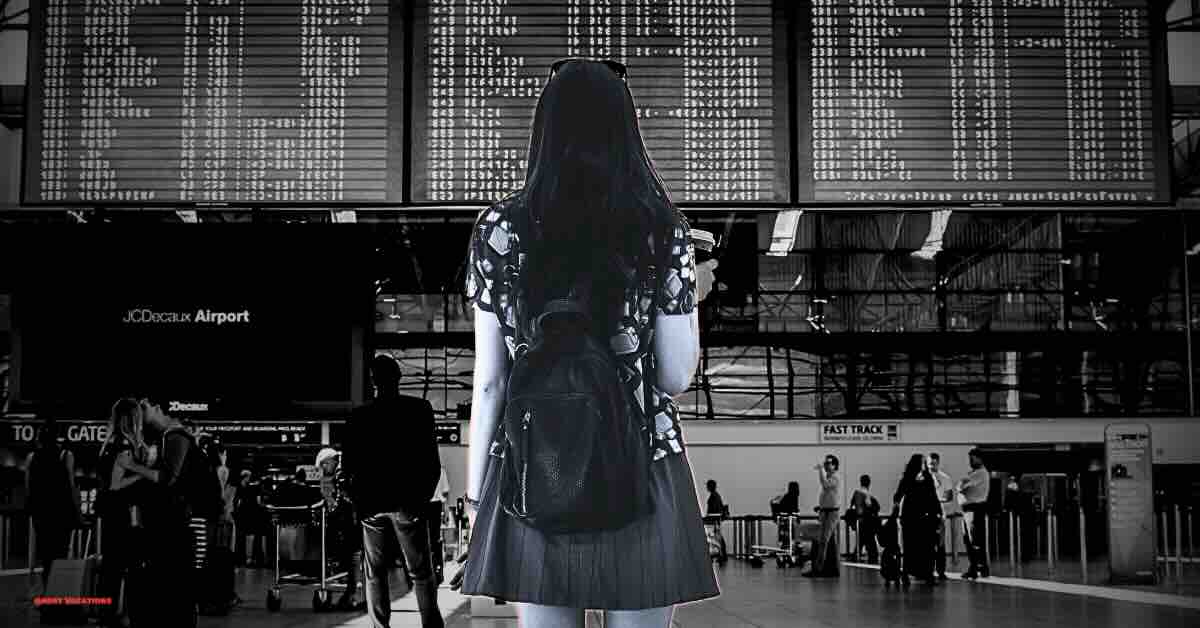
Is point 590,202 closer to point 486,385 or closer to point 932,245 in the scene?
point 486,385

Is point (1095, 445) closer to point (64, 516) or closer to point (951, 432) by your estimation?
point (951, 432)

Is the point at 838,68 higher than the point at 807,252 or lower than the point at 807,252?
lower

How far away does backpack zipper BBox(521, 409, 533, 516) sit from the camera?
217cm

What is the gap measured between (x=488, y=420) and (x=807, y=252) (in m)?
30.4

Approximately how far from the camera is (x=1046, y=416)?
1182 inches

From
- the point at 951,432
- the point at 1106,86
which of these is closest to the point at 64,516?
the point at 1106,86

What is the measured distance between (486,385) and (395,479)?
4.10 m

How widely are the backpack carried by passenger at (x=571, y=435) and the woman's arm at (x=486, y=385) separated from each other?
0.44 feet

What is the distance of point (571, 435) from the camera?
214 centimetres

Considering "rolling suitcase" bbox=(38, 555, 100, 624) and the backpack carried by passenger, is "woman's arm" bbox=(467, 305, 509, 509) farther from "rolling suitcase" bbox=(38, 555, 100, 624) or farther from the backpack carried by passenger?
"rolling suitcase" bbox=(38, 555, 100, 624)

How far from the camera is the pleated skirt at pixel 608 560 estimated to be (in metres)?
2.24

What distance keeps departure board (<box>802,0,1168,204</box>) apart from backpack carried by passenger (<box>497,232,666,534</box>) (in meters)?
4.48

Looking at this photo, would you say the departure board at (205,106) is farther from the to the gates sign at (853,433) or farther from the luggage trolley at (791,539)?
the to the gates sign at (853,433)

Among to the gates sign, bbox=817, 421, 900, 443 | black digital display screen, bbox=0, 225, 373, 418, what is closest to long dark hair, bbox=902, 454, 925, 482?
black digital display screen, bbox=0, 225, 373, 418
